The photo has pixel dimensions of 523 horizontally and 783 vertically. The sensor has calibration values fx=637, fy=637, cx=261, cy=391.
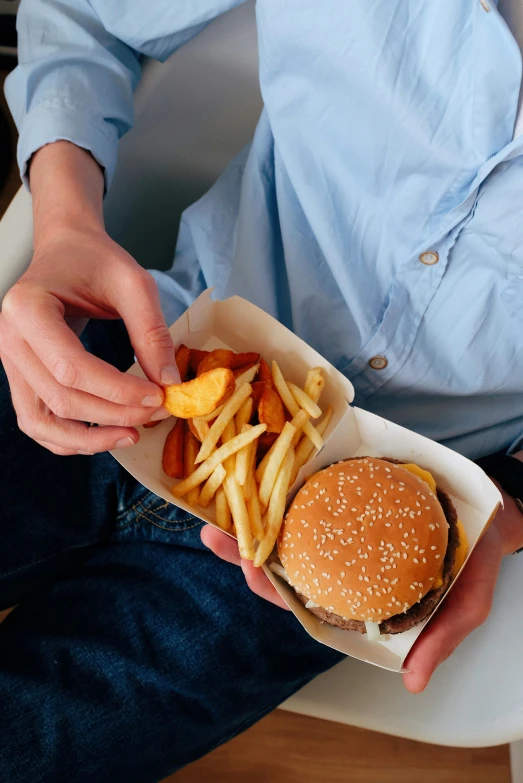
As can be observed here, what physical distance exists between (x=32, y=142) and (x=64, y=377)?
19.2 inches

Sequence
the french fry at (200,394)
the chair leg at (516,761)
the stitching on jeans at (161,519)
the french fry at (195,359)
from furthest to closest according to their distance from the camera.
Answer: the chair leg at (516,761)
the stitching on jeans at (161,519)
the french fry at (195,359)
the french fry at (200,394)

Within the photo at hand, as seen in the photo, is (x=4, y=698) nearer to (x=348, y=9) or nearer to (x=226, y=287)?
(x=226, y=287)

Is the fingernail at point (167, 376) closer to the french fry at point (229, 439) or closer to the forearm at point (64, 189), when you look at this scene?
the french fry at point (229, 439)

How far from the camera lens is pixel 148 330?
769 mm

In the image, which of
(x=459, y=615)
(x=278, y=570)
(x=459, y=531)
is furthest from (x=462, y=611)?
(x=278, y=570)

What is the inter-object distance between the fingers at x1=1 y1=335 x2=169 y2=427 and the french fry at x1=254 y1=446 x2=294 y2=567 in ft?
0.60

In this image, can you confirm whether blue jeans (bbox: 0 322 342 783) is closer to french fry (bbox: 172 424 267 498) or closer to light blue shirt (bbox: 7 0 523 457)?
french fry (bbox: 172 424 267 498)

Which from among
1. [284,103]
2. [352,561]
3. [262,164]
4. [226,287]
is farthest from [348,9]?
[352,561]

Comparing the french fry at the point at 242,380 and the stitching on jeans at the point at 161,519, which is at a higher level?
the french fry at the point at 242,380

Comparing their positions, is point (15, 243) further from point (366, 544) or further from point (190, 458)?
point (366, 544)

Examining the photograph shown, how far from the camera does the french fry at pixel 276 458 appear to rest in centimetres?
→ 83

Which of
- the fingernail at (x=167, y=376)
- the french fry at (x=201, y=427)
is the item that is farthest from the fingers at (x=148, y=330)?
the french fry at (x=201, y=427)

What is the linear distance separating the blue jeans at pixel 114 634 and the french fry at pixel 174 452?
0.16 metres

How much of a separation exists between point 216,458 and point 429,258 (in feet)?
1.32
